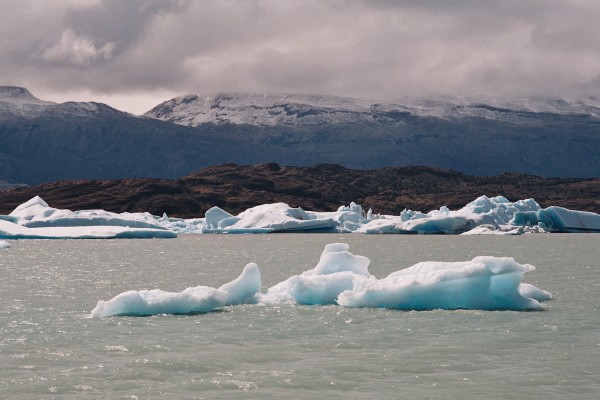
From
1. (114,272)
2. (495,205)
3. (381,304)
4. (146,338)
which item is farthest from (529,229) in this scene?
(146,338)

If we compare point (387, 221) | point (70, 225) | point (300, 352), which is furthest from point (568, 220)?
point (300, 352)

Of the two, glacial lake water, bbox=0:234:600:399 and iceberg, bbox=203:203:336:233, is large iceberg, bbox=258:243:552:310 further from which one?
iceberg, bbox=203:203:336:233

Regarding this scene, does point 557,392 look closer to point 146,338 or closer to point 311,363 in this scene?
point 311,363

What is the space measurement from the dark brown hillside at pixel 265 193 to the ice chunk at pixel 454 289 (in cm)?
12438

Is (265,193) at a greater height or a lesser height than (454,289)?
greater

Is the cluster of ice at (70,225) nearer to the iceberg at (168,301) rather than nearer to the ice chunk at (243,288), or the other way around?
the ice chunk at (243,288)

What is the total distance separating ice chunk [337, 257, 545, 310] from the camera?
2145 centimetres

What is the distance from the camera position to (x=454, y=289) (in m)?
21.8

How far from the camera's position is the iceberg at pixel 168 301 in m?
20.9

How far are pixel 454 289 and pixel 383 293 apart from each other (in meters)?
1.89

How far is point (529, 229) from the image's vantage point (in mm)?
98438

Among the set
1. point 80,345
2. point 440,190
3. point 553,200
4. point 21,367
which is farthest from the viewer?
point 440,190

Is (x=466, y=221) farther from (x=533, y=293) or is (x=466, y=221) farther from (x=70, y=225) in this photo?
(x=533, y=293)

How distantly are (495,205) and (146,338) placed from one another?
3373 inches
